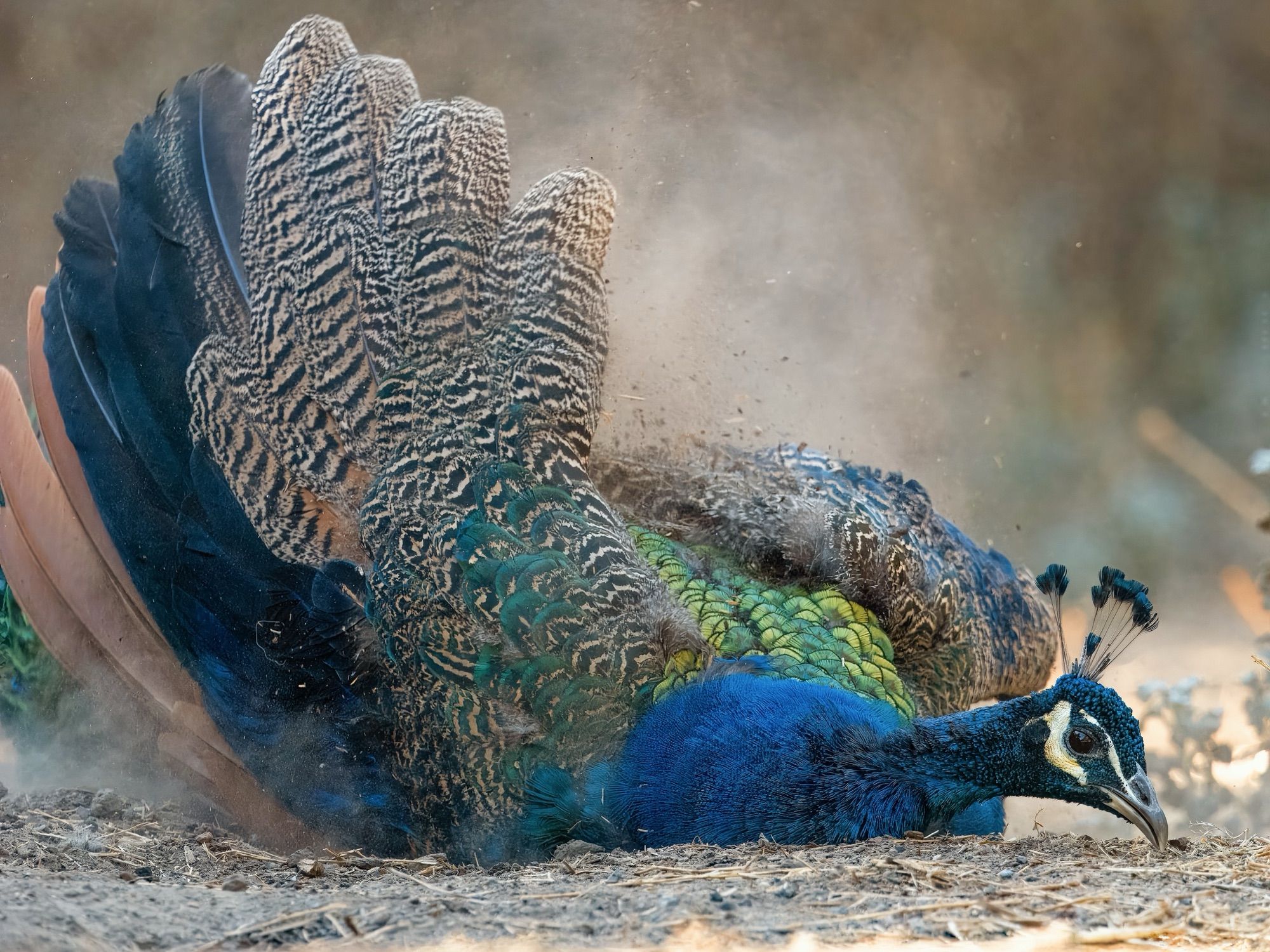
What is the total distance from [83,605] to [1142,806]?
262cm

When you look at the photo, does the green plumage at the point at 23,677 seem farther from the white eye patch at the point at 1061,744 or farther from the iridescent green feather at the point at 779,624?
the white eye patch at the point at 1061,744

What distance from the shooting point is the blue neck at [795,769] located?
2512 millimetres

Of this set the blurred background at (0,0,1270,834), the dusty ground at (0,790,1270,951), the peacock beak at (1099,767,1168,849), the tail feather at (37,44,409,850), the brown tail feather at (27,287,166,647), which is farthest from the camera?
the blurred background at (0,0,1270,834)

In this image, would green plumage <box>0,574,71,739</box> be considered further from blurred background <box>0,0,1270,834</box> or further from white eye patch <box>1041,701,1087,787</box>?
white eye patch <box>1041,701,1087,787</box>

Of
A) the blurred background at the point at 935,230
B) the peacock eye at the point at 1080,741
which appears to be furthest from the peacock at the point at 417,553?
the blurred background at the point at 935,230

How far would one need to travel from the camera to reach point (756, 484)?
11.6ft

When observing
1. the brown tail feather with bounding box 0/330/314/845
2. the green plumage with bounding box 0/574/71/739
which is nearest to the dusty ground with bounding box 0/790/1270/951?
the brown tail feather with bounding box 0/330/314/845

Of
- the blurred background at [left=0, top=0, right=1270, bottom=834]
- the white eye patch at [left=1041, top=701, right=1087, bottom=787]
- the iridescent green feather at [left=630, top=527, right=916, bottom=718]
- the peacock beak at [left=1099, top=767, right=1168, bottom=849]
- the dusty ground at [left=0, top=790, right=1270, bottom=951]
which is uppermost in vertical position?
the blurred background at [left=0, top=0, right=1270, bottom=834]

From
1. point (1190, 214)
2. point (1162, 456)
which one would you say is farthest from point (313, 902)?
point (1190, 214)

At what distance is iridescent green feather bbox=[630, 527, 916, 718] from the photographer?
2.92 meters

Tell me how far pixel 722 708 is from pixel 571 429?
79 centimetres

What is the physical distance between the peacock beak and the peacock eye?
84 mm

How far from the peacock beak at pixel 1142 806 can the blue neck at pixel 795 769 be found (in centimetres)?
21

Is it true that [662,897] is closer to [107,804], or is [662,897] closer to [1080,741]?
[1080,741]
